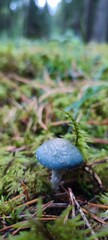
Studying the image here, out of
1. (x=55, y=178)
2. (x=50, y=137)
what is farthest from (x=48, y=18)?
(x=55, y=178)

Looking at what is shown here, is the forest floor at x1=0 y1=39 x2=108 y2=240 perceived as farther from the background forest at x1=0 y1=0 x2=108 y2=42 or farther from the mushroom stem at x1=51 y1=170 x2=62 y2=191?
the background forest at x1=0 y1=0 x2=108 y2=42

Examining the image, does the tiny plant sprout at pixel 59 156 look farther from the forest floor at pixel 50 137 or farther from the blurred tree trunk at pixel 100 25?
the blurred tree trunk at pixel 100 25

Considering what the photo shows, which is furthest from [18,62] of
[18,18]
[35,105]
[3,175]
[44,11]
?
[18,18]

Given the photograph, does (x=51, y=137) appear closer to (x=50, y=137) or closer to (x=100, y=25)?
(x=50, y=137)

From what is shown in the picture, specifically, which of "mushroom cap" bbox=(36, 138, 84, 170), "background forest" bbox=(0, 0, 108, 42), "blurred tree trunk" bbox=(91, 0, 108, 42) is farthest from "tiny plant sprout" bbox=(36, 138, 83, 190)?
"blurred tree trunk" bbox=(91, 0, 108, 42)

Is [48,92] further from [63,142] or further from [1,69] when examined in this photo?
[63,142]
